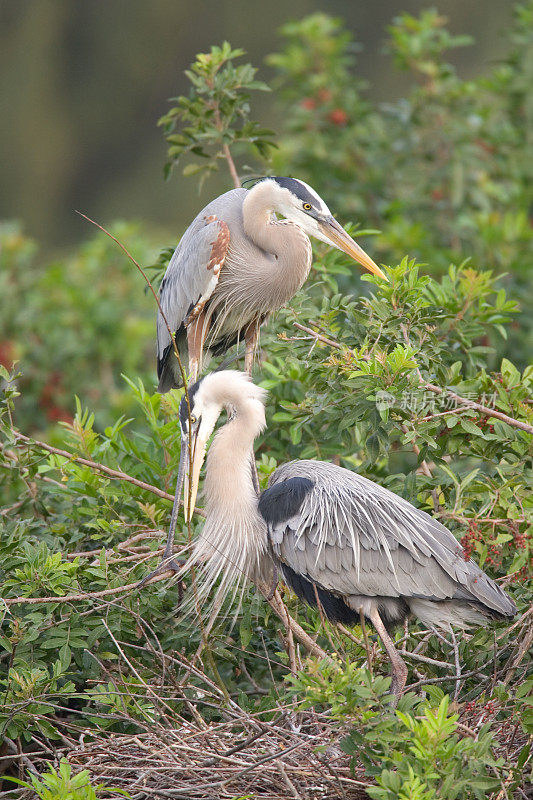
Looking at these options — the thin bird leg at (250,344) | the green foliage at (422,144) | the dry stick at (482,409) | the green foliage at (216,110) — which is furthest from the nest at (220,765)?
the green foliage at (422,144)

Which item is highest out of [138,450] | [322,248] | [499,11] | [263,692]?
[499,11]

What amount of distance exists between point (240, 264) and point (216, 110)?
77cm

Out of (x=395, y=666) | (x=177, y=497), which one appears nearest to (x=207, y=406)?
(x=177, y=497)

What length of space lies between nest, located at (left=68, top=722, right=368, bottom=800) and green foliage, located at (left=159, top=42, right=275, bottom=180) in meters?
2.82

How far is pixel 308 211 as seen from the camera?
479 cm

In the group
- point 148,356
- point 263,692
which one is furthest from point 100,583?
point 148,356

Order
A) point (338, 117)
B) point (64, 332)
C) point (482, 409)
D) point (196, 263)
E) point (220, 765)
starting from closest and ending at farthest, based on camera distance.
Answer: point (220, 765), point (482, 409), point (196, 263), point (64, 332), point (338, 117)

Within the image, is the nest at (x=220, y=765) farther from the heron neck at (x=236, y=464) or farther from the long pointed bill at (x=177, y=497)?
the heron neck at (x=236, y=464)

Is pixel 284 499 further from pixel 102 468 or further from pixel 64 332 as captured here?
pixel 64 332

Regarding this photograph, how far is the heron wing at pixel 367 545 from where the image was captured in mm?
3766

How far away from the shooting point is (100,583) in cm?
391

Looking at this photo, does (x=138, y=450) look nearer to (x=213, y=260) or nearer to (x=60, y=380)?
(x=213, y=260)

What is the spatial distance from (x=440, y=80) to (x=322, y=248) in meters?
2.94

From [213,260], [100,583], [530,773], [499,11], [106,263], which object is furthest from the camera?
[499,11]
